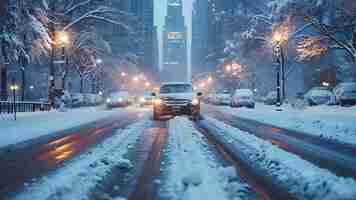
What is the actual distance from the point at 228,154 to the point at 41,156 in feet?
13.6

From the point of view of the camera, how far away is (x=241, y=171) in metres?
7.97

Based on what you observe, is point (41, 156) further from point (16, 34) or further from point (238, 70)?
point (238, 70)

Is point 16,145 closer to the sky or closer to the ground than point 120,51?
closer to the ground

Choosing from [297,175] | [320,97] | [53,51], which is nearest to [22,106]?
[53,51]

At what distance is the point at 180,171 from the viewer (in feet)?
25.7

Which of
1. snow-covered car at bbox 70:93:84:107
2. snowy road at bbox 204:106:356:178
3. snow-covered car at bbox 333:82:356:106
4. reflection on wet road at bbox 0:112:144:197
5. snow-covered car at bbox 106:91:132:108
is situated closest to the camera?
reflection on wet road at bbox 0:112:144:197

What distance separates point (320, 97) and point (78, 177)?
Result: 1426 inches

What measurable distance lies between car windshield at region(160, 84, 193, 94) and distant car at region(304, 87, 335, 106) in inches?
746

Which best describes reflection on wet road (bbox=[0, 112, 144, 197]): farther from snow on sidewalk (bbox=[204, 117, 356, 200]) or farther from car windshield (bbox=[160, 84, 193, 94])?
car windshield (bbox=[160, 84, 193, 94])

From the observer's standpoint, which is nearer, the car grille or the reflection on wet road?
the reflection on wet road

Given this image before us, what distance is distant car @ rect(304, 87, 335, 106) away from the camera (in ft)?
132

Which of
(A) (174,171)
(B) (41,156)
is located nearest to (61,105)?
(B) (41,156)

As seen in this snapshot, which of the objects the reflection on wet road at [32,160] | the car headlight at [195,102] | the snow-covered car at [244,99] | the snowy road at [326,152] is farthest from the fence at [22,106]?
the snowy road at [326,152]

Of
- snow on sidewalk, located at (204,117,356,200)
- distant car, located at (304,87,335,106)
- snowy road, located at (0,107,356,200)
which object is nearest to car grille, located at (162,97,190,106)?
snowy road, located at (0,107,356,200)
